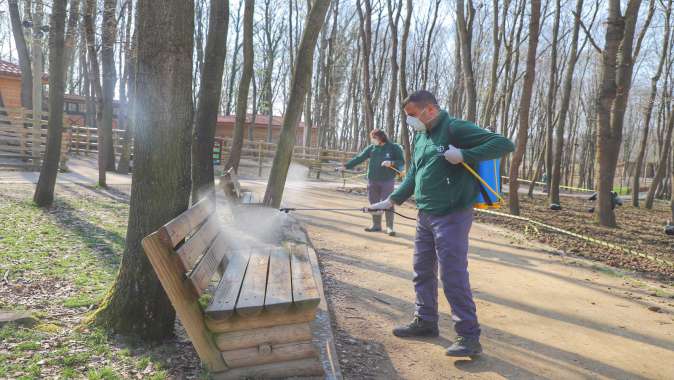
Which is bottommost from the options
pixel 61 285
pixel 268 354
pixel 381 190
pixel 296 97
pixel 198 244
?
pixel 61 285

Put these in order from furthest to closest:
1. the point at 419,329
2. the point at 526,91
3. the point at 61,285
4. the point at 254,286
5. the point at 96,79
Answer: the point at 96,79
the point at 526,91
the point at 61,285
the point at 419,329
the point at 254,286

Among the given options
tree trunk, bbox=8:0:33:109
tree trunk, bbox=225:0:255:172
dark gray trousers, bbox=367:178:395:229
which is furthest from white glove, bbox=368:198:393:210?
tree trunk, bbox=8:0:33:109

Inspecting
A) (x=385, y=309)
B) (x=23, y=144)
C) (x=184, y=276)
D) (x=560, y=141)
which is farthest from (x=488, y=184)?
(x=23, y=144)

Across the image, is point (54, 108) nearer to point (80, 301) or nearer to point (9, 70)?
point (80, 301)

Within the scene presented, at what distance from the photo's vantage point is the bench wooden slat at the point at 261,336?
290 cm

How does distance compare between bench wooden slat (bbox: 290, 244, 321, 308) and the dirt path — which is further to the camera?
the dirt path

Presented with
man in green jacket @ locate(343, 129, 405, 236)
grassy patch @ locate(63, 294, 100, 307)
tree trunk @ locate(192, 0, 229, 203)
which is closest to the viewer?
grassy patch @ locate(63, 294, 100, 307)

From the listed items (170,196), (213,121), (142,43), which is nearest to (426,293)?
(170,196)

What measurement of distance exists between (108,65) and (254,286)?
15171 mm

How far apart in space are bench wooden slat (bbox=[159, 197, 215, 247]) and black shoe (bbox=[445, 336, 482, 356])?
6.74 feet

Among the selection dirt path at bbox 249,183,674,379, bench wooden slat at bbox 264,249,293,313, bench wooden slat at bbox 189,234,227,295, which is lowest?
dirt path at bbox 249,183,674,379

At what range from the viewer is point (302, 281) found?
3.26m

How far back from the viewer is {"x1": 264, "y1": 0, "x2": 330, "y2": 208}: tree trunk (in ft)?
23.0

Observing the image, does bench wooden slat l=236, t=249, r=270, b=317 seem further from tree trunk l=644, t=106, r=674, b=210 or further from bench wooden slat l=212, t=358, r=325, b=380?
tree trunk l=644, t=106, r=674, b=210
